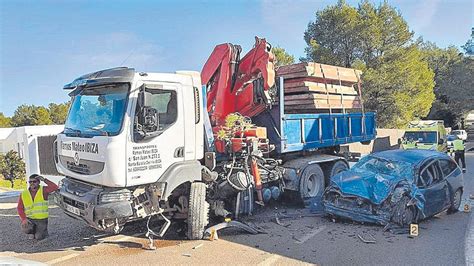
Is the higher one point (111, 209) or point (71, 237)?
point (111, 209)

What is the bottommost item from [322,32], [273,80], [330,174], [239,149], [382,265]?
[382,265]

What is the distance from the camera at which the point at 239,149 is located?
25.1ft

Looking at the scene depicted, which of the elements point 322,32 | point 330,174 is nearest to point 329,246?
point 330,174

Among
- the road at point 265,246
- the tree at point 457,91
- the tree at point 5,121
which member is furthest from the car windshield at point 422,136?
the tree at point 5,121

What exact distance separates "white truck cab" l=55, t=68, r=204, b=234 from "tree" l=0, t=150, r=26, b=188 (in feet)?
50.4

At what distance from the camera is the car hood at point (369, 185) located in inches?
286

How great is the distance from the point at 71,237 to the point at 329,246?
449 centimetres

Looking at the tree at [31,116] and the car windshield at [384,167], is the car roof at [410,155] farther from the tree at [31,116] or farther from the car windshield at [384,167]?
the tree at [31,116]

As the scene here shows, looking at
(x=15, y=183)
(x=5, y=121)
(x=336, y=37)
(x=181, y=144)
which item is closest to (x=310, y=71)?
(x=181, y=144)

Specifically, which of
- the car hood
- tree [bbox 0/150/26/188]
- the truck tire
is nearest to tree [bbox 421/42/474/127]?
the truck tire

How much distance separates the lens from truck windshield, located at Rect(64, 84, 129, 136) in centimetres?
581

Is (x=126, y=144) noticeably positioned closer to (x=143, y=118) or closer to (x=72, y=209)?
(x=143, y=118)

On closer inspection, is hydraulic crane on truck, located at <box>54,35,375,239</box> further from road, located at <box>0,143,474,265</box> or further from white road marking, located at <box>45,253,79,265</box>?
white road marking, located at <box>45,253,79,265</box>

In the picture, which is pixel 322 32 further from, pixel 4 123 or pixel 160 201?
pixel 4 123
